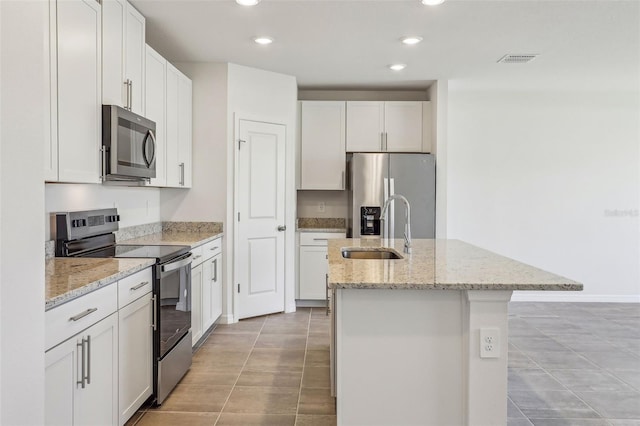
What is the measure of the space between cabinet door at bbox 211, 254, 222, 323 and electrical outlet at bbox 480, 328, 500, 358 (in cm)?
261

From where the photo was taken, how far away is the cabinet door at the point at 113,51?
254cm

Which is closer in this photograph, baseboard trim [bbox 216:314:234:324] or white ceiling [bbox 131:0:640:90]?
white ceiling [bbox 131:0:640:90]

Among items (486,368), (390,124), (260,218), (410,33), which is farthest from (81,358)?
(390,124)

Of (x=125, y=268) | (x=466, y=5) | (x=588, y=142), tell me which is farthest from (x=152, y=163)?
(x=588, y=142)

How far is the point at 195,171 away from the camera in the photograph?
4.32 meters

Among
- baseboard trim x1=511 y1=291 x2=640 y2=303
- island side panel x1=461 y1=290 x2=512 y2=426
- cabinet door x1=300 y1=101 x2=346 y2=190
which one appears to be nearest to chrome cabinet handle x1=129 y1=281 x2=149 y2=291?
island side panel x1=461 y1=290 x2=512 y2=426

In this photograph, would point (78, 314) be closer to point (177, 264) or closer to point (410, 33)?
point (177, 264)

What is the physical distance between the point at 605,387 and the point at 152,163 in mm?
3344

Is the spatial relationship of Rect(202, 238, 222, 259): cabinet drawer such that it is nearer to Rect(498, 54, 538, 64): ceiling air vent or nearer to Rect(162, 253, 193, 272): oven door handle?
Rect(162, 253, 193, 272): oven door handle

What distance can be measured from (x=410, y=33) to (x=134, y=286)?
2.66 meters

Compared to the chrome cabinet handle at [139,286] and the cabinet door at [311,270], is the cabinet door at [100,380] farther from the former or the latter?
the cabinet door at [311,270]

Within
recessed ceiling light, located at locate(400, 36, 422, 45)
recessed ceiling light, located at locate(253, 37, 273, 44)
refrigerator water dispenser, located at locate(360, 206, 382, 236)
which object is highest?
recessed ceiling light, located at locate(253, 37, 273, 44)

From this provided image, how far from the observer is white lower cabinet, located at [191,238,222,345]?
11.2 feet

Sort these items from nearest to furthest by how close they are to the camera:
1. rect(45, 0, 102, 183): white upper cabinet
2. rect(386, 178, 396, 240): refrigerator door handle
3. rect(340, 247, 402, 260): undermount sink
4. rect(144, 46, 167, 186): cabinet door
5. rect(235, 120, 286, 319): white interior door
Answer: rect(45, 0, 102, 183): white upper cabinet
rect(340, 247, 402, 260): undermount sink
rect(144, 46, 167, 186): cabinet door
rect(235, 120, 286, 319): white interior door
rect(386, 178, 396, 240): refrigerator door handle
